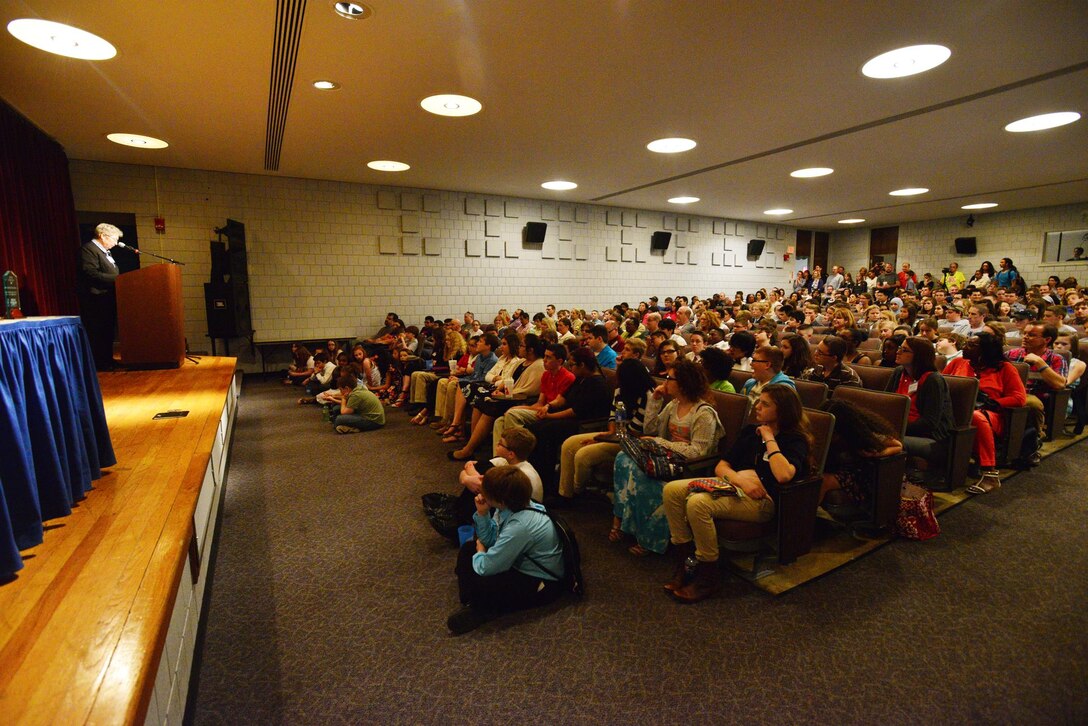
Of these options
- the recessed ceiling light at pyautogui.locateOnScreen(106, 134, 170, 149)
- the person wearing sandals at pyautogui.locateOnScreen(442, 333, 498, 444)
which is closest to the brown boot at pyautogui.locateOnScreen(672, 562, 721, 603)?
the person wearing sandals at pyautogui.locateOnScreen(442, 333, 498, 444)

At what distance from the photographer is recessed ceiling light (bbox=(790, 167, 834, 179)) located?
7.88 meters

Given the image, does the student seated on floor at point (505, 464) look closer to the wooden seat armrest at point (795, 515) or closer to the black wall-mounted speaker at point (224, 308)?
the wooden seat armrest at point (795, 515)

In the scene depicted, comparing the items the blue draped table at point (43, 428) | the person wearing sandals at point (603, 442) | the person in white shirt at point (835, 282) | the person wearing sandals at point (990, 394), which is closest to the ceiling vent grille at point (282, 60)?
the blue draped table at point (43, 428)

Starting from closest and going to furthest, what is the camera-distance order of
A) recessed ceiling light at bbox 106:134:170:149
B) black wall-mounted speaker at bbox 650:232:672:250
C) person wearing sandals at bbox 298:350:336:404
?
1. recessed ceiling light at bbox 106:134:170:149
2. person wearing sandals at bbox 298:350:336:404
3. black wall-mounted speaker at bbox 650:232:672:250

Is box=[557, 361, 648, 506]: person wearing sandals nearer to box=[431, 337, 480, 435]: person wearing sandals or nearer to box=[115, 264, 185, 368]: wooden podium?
box=[431, 337, 480, 435]: person wearing sandals

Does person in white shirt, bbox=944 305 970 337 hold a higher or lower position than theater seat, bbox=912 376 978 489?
higher

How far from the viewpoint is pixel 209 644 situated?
214 cm

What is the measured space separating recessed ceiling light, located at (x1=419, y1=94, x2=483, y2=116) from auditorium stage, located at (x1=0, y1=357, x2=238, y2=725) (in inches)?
150

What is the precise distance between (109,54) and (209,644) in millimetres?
4462

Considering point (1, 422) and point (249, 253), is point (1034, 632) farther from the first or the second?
point (249, 253)

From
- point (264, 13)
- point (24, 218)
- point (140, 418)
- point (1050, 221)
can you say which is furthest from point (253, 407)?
point (1050, 221)

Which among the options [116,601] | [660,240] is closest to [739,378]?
[116,601]

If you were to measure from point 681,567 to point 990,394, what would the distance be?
3.14 m

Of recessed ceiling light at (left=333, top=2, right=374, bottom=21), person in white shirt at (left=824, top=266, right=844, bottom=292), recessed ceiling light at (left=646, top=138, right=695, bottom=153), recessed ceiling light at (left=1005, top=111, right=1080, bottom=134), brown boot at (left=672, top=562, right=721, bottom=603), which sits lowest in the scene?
brown boot at (left=672, top=562, right=721, bottom=603)
